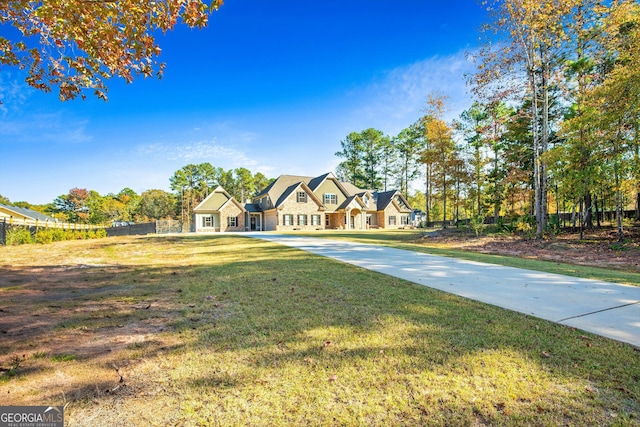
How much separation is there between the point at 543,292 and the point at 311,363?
4.20 meters

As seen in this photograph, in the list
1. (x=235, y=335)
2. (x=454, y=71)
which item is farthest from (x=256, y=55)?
(x=235, y=335)

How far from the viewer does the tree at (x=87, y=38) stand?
165 inches

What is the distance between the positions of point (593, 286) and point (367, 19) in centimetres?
1267

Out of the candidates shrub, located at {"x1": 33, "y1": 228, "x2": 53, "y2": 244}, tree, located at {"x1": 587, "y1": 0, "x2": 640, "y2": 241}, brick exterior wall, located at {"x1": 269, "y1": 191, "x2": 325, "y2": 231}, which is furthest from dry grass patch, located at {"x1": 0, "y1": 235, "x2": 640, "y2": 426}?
brick exterior wall, located at {"x1": 269, "y1": 191, "x2": 325, "y2": 231}

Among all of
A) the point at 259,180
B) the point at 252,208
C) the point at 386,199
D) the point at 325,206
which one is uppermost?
the point at 259,180

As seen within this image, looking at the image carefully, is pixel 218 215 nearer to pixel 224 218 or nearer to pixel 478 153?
pixel 224 218

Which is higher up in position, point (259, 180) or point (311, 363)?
point (259, 180)

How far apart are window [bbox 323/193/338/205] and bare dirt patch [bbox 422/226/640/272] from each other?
69.8 feet

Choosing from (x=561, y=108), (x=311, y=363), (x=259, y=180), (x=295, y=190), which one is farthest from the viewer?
(x=259, y=180)

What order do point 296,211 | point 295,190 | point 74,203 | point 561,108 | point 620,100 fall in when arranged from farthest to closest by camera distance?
1. point 74,203
2. point 296,211
3. point 295,190
4. point 561,108
5. point 620,100

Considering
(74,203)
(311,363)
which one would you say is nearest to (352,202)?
(311,363)

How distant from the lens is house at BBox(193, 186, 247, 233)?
1346 inches

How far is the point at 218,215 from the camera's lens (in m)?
34.8

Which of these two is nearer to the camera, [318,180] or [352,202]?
[352,202]
